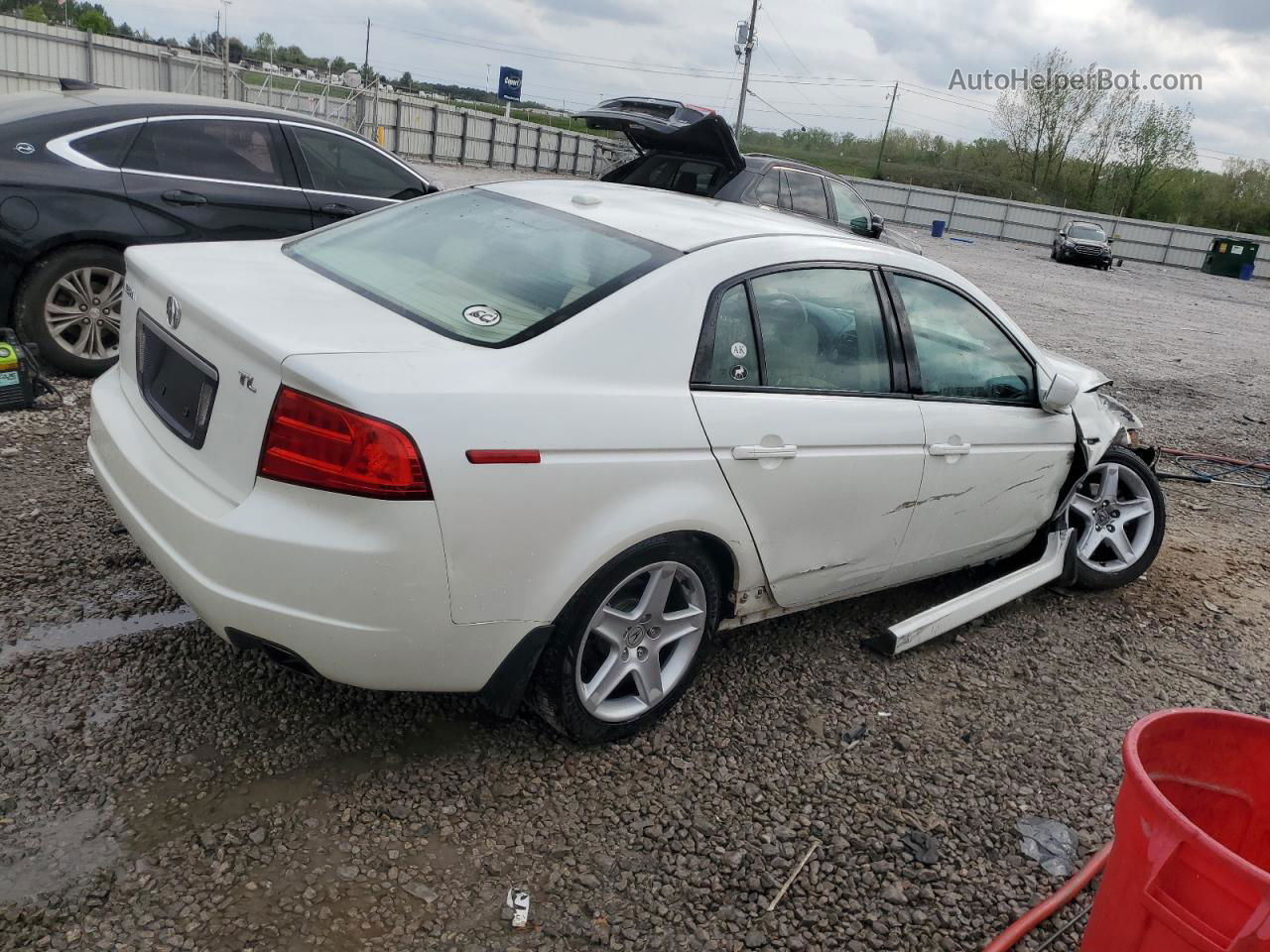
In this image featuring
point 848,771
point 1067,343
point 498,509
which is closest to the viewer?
point 498,509

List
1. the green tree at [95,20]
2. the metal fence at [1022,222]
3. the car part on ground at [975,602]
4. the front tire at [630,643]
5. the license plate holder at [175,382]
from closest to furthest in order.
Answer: the license plate holder at [175,382] < the front tire at [630,643] < the car part on ground at [975,602] < the metal fence at [1022,222] < the green tree at [95,20]

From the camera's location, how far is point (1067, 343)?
12.8 meters

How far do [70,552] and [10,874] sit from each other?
1.75 meters

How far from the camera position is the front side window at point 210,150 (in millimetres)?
5688

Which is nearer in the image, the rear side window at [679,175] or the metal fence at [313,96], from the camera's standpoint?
the rear side window at [679,175]

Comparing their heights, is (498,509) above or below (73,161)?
below

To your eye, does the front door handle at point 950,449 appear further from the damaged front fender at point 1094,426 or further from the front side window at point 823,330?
the damaged front fender at point 1094,426

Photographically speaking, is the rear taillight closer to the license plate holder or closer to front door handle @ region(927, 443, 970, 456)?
the license plate holder

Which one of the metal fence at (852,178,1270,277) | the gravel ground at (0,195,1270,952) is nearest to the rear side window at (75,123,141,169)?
the gravel ground at (0,195,1270,952)

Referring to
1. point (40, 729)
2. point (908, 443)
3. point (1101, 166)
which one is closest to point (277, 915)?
point (40, 729)

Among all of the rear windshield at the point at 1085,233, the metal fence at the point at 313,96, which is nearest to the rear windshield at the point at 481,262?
the metal fence at the point at 313,96

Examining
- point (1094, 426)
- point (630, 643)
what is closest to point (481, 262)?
point (630, 643)

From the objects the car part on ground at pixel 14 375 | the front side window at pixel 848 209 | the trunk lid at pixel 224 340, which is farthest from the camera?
the front side window at pixel 848 209

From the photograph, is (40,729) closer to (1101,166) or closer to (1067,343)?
(1067,343)
